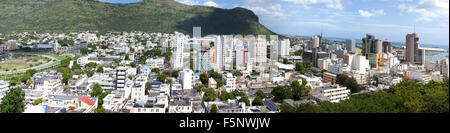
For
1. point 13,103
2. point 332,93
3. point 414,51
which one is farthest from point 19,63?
point 414,51

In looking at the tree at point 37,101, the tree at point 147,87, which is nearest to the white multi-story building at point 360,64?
the tree at point 147,87

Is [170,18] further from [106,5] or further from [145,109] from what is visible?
[145,109]

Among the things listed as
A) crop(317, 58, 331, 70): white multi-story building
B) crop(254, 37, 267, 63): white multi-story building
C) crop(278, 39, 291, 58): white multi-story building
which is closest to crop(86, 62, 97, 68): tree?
crop(254, 37, 267, 63): white multi-story building

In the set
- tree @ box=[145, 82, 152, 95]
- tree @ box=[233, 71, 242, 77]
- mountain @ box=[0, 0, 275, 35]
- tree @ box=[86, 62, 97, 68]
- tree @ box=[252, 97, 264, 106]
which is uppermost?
mountain @ box=[0, 0, 275, 35]

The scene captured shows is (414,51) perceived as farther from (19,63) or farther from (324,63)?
(19,63)

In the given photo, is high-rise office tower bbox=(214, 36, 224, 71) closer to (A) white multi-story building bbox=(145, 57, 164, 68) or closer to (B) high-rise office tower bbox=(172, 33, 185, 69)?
(B) high-rise office tower bbox=(172, 33, 185, 69)

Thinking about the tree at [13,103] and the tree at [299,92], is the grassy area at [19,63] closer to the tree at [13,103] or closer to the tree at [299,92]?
the tree at [13,103]
